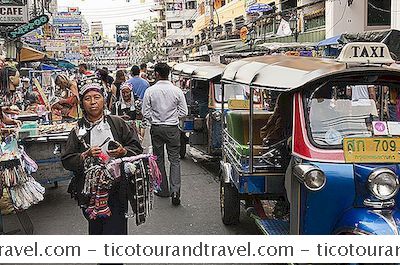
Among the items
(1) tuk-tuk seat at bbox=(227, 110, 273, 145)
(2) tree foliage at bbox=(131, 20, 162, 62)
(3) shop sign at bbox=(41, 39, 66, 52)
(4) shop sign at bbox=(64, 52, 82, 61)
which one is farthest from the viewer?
(2) tree foliage at bbox=(131, 20, 162, 62)

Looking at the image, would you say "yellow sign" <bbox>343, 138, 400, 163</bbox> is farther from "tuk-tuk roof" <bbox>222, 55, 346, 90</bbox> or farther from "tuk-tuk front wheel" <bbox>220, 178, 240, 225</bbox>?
"tuk-tuk front wheel" <bbox>220, 178, 240, 225</bbox>

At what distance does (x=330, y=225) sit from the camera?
12.4ft

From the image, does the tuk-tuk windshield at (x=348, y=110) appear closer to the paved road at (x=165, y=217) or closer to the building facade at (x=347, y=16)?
the paved road at (x=165, y=217)

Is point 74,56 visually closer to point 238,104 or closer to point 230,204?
point 238,104

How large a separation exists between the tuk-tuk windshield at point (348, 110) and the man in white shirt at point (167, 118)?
11.7 feet

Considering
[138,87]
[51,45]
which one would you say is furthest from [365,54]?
[51,45]

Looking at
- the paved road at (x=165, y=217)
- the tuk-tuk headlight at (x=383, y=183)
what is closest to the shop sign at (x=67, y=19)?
the paved road at (x=165, y=217)

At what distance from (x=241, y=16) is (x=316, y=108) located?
1148 inches

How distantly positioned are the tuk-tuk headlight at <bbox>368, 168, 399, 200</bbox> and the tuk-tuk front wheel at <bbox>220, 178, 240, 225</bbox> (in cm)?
254

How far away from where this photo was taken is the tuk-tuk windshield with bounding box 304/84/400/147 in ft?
13.0

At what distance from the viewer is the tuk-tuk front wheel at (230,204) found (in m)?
6.08

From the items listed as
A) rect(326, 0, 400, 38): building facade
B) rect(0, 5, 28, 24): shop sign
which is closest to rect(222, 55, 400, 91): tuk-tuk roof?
rect(0, 5, 28, 24): shop sign

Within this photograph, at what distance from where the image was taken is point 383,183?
360 centimetres

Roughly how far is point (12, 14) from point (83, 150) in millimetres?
11490
